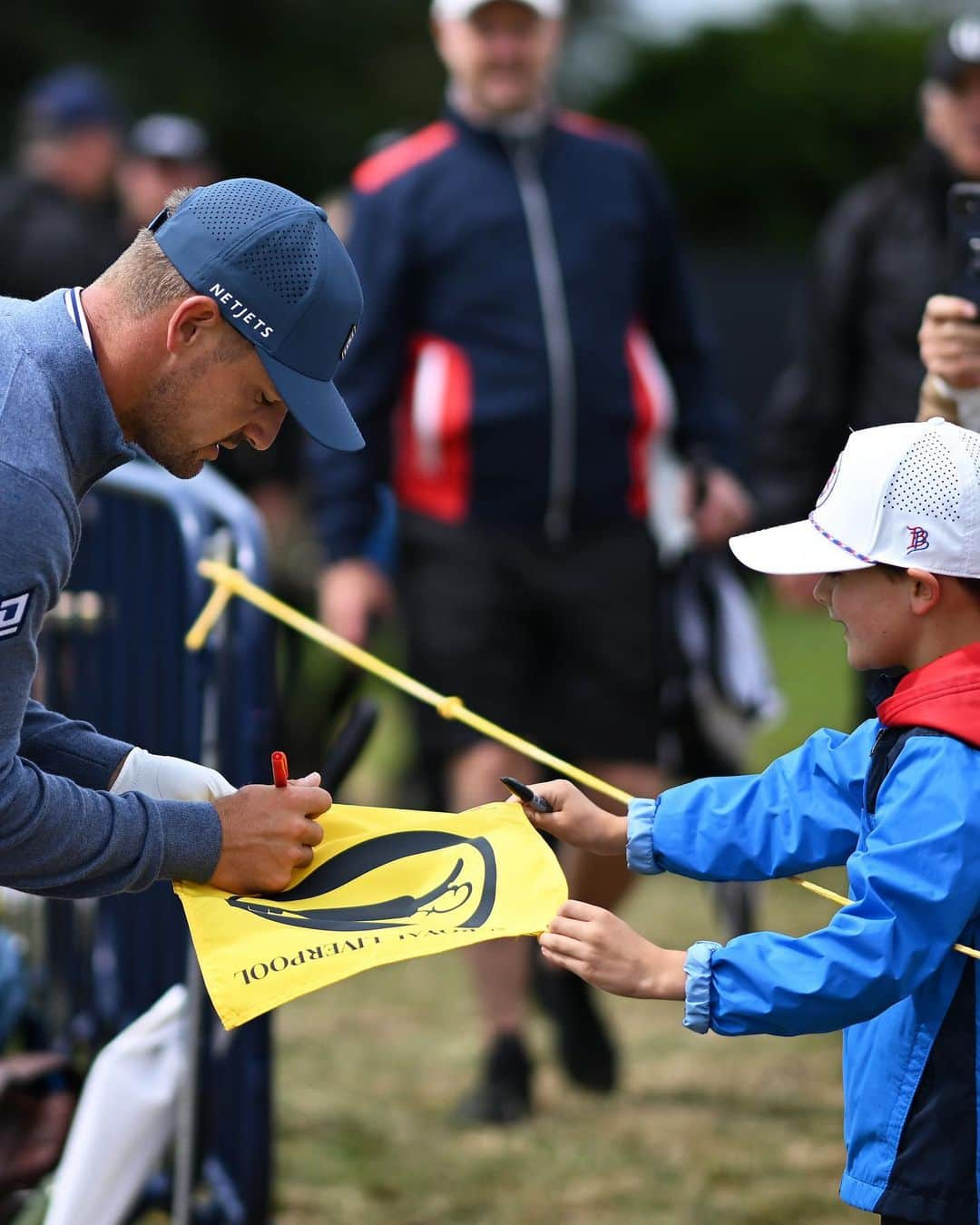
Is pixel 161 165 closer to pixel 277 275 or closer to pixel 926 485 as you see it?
pixel 277 275

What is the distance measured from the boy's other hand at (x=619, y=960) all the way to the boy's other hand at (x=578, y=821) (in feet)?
1.06

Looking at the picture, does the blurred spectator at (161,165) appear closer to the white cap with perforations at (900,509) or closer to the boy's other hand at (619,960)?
the white cap with perforations at (900,509)

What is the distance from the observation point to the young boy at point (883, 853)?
2381mm

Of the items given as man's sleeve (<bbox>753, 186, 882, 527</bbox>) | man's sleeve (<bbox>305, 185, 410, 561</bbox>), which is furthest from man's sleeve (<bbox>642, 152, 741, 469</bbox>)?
man's sleeve (<bbox>305, 185, 410, 561</bbox>)

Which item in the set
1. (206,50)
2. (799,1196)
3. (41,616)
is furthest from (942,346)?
(206,50)

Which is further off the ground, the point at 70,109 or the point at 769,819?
the point at 70,109

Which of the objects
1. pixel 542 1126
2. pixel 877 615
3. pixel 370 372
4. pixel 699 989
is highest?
pixel 370 372

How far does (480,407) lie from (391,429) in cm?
29

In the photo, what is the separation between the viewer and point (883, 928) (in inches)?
93.2

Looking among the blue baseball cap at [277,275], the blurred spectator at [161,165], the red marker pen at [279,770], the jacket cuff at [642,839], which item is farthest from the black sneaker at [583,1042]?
the blurred spectator at [161,165]

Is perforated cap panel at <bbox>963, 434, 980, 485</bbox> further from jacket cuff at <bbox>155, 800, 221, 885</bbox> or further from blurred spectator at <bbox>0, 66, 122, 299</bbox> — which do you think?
blurred spectator at <bbox>0, 66, 122, 299</bbox>

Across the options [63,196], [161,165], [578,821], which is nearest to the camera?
[578,821]

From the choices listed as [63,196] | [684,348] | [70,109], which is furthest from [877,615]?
[70,109]

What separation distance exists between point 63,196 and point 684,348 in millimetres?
2387
